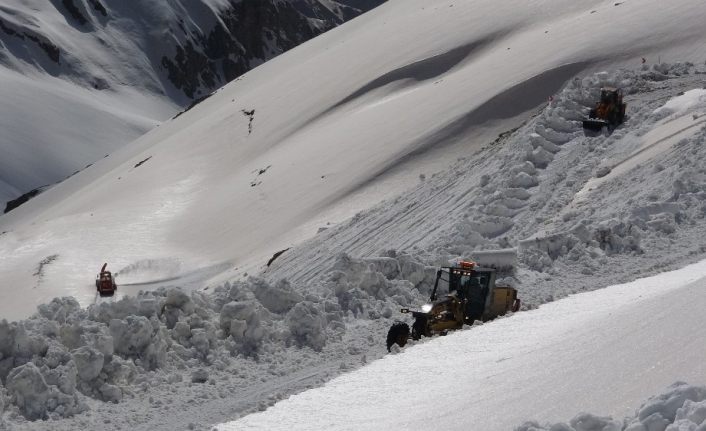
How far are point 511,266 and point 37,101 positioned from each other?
85.1 meters

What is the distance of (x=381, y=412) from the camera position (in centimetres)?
994

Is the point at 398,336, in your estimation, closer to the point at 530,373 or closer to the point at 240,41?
the point at 530,373

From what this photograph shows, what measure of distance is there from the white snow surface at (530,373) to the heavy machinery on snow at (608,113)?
433 inches

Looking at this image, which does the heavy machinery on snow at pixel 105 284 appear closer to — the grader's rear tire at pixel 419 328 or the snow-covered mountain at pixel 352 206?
the snow-covered mountain at pixel 352 206

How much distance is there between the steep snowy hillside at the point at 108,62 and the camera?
89.2 m

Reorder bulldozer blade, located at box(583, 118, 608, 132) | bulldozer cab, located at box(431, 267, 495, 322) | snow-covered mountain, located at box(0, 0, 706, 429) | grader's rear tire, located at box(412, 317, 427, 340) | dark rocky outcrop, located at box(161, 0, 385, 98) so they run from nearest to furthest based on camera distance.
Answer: snow-covered mountain, located at box(0, 0, 706, 429) → grader's rear tire, located at box(412, 317, 427, 340) → bulldozer cab, located at box(431, 267, 495, 322) → bulldozer blade, located at box(583, 118, 608, 132) → dark rocky outcrop, located at box(161, 0, 385, 98)

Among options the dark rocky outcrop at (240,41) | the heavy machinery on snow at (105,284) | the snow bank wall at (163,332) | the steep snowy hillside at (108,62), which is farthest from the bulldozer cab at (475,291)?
the dark rocky outcrop at (240,41)

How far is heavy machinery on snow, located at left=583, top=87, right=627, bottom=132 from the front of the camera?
24.6 metres

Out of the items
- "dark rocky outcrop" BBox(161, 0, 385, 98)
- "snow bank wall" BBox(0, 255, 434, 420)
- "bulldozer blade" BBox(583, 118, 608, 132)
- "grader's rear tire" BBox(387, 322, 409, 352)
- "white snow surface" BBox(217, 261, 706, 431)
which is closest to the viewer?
"white snow surface" BBox(217, 261, 706, 431)

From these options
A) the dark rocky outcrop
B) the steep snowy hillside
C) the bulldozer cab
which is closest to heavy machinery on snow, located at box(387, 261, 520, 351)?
the bulldozer cab

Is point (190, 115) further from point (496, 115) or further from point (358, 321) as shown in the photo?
point (358, 321)

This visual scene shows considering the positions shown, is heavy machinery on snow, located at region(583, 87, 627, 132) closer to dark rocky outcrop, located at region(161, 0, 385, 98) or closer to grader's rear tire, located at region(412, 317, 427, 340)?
grader's rear tire, located at region(412, 317, 427, 340)

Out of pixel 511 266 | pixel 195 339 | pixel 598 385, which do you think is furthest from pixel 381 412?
pixel 511 266

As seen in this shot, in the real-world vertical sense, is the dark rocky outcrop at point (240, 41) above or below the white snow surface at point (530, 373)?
above
